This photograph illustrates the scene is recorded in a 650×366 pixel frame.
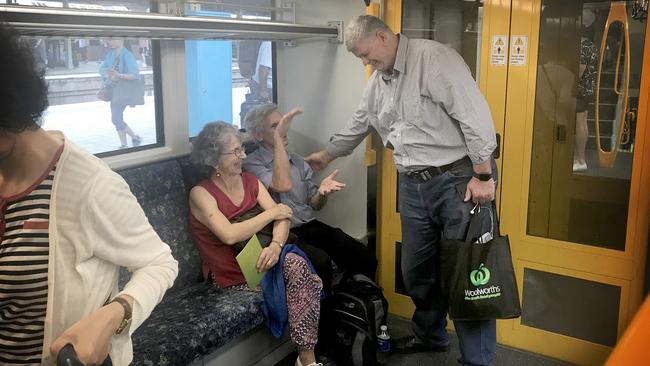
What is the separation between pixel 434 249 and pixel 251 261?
0.96 meters

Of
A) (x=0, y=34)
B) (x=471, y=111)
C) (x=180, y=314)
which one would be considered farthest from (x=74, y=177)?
(x=471, y=111)

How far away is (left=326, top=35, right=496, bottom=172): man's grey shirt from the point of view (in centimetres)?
277

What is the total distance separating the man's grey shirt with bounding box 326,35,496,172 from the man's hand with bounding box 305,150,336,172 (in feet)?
2.01

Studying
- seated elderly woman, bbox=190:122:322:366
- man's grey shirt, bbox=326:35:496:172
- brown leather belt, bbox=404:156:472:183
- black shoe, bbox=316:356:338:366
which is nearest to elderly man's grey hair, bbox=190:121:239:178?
seated elderly woman, bbox=190:122:322:366

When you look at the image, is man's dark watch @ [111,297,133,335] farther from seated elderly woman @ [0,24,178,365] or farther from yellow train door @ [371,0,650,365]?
yellow train door @ [371,0,650,365]

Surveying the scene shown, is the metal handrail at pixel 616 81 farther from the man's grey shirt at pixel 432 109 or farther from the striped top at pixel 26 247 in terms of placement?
the striped top at pixel 26 247

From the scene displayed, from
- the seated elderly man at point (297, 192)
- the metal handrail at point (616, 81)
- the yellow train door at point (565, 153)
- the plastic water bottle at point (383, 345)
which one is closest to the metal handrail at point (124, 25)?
the seated elderly man at point (297, 192)

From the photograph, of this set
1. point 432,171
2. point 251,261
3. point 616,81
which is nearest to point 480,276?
point 432,171

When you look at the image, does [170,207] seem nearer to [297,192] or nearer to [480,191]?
[297,192]

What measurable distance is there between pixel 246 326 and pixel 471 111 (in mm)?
1412

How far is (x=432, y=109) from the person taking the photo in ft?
9.44

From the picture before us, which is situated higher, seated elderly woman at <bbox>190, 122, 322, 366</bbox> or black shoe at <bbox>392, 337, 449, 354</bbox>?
seated elderly woman at <bbox>190, 122, 322, 366</bbox>

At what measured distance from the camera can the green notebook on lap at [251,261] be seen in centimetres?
289

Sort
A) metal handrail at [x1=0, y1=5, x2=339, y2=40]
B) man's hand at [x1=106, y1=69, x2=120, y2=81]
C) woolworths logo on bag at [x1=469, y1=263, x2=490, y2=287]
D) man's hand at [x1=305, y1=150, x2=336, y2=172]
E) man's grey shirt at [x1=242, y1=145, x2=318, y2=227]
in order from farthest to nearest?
man's hand at [x1=305, y1=150, x2=336, y2=172]
man's grey shirt at [x1=242, y1=145, x2=318, y2=227]
man's hand at [x1=106, y1=69, x2=120, y2=81]
woolworths logo on bag at [x1=469, y1=263, x2=490, y2=287]
metal handrail at [x1=0, y1=5, x2=339, y2=40]
